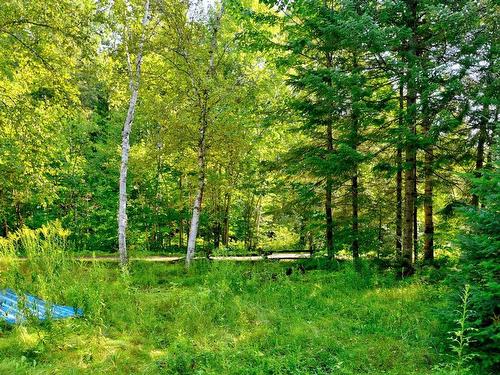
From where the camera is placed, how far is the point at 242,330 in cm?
586

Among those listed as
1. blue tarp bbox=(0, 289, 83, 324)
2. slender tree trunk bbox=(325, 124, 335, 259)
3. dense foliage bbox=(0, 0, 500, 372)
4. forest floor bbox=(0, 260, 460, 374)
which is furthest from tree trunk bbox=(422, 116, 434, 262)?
blue tarp bbox=(0, 289, 83, 324)

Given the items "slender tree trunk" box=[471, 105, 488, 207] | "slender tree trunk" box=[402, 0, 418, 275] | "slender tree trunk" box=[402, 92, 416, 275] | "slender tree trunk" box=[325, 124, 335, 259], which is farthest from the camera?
"slender tree trunk" box=[325, 124, 335, 259]

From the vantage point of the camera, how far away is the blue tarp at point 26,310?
206 inches

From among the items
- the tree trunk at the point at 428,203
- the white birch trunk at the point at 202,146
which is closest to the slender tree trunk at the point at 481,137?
the tree trunk at the point at 428,203

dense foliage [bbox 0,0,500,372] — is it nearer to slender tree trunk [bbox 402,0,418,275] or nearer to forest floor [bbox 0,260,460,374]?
slender tree trunk [bbox 402,0,418,275]

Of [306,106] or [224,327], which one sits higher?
[306,106]

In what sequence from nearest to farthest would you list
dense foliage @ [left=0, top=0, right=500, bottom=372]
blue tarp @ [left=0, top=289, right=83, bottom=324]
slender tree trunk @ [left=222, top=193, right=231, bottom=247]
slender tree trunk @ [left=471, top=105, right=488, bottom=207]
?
1. blue tarp @ [left=0, top=289, right=83, bottom=324]
2. dense foliage @ [left=0, top=0, right=500, bottom=372]
3. slender tree trunk @ [left=471, top=105, right=488, bottom=207]
4. slender tree trunk @ [left=222, top=193, right=231, bottom=247]

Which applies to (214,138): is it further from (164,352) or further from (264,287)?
(164,352)

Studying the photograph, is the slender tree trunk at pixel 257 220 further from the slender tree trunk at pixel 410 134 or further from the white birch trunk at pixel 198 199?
the slender tree trunk at pixel 410 134

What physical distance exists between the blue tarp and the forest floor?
0.50ft

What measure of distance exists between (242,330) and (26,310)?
11.0ft

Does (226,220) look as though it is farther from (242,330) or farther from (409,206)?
(242,330)

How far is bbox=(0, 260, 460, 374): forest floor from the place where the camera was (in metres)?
4.65

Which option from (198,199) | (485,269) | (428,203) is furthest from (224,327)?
(428,203)
